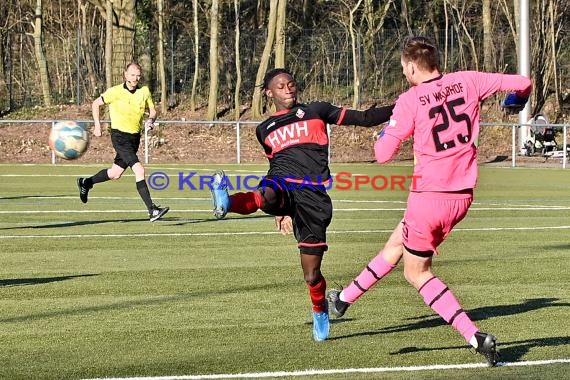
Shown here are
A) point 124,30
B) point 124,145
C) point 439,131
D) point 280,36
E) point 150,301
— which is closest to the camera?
point 439,131

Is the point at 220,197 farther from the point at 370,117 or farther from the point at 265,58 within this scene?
the point at 265,58

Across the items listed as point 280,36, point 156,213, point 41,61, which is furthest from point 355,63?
point 156,213

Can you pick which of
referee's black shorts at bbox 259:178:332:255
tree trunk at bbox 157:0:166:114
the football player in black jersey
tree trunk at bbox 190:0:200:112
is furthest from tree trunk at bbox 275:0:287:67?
referee's black shorts at bbox 259:178:332:255

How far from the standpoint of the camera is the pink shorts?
22.5 ft

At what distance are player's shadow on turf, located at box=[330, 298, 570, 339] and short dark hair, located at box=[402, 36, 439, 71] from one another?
2.11 meters

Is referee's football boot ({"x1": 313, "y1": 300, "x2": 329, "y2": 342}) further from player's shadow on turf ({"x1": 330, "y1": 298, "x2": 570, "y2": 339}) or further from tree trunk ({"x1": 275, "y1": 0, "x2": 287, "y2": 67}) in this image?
tree trunk ({"x1": 275, "y1": 0, "x2": 287, "y2": 67})

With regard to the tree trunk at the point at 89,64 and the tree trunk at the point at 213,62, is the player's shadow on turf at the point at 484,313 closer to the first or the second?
the tree trunk at the point at 213,62

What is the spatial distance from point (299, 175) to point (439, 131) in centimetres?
158

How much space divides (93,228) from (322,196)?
322 inches

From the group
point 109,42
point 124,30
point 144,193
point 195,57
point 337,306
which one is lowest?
point 144,193

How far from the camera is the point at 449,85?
22.5ft

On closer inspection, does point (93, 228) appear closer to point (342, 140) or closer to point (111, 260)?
point (111, 260)

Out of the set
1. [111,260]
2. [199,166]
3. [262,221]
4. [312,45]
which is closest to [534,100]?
[312,45]

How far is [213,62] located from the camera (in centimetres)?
3978
